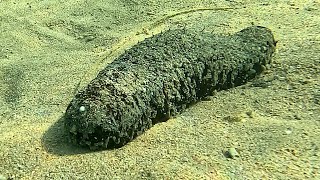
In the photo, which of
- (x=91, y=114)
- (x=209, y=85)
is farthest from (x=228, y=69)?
(x=91, y=114)

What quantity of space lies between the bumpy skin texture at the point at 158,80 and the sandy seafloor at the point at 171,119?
71 mm

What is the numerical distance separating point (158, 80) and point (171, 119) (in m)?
0.25

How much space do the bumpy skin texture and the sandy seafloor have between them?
71 mm

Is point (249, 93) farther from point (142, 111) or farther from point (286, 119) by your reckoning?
point (142, 111)

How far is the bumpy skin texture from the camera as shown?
239 centimetres

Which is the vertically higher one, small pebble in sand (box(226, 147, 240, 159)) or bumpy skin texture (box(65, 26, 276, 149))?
bumpy skin texture (box(65, 26, 276, 149))

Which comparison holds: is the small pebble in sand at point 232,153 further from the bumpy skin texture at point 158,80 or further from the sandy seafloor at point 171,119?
the bumpy skin texture at point 158,80

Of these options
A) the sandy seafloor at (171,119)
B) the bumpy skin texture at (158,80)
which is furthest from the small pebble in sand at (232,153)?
the bumpy skin texture at (158,80)

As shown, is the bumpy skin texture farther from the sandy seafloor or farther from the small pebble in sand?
the small pebble in sand

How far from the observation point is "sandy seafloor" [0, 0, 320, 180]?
7.55 ft

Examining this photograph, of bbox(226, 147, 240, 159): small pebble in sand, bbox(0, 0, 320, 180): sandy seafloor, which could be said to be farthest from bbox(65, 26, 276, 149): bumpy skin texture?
bbox(226, 147, 240, 159): small pebble in sand

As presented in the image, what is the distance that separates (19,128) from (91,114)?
64cm

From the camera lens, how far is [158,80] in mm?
2646

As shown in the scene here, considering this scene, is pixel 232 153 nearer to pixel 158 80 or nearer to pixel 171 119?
pixel 171 119
